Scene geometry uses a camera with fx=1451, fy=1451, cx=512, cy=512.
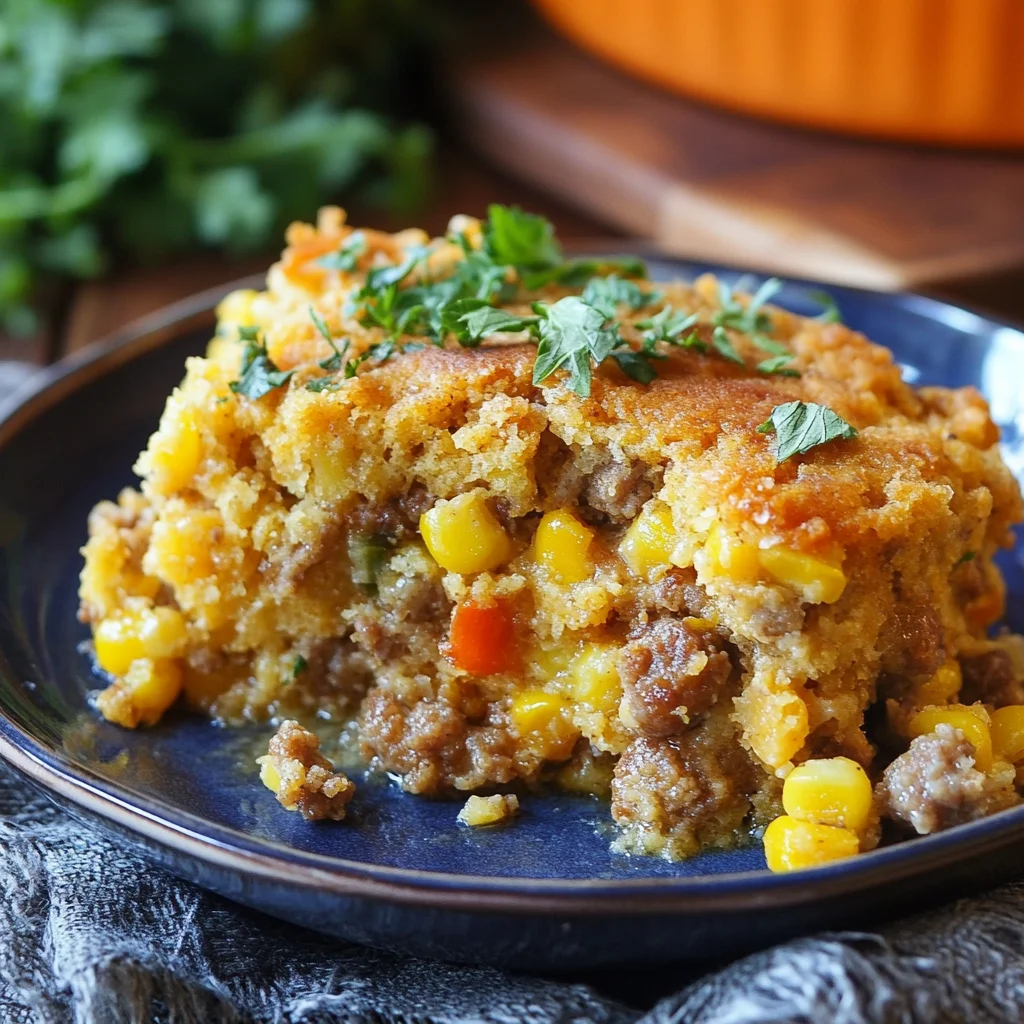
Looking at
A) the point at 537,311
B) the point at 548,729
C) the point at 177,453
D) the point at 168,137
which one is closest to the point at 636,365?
the point at 537,311

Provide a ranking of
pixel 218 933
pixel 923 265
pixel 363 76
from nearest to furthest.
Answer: pixel 218 933, pixel 923 265, pixel 363 76

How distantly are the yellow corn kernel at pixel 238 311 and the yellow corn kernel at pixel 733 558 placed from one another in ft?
4.68

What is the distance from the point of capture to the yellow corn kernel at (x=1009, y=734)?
2.77 metres

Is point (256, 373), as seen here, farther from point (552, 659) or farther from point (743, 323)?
point (743, 323)

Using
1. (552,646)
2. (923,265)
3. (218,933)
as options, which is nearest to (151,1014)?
(218,933)

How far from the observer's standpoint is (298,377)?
308 centimetres

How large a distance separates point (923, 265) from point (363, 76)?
2968 mm

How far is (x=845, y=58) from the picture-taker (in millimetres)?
5055

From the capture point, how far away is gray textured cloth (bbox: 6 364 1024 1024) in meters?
2.20

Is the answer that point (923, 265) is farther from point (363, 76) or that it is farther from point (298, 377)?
point (363, 76)

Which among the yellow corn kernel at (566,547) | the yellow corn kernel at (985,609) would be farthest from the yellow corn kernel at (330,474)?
the yellow corn kernel at (985,609)

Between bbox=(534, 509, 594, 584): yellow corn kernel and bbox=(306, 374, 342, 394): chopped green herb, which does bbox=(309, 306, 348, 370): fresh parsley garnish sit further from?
bbox=(534, 509, 594, 584): yellow corn kernel

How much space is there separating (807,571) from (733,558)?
5.2 inches

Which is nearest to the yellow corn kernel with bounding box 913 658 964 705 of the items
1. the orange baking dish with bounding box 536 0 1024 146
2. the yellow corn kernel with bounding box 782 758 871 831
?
the yellow corn kernel with bounding box 782 758 871 831
